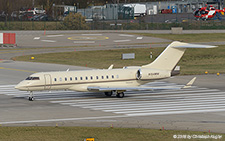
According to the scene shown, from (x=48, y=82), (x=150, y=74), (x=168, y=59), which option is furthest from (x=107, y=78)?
(x=168, y=59)

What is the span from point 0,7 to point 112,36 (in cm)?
6211

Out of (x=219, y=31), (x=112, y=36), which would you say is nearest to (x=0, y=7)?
(x=112, y=36)

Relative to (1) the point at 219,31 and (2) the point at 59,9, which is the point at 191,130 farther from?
(2) the point at 59,9

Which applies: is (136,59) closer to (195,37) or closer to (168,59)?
(195,37)

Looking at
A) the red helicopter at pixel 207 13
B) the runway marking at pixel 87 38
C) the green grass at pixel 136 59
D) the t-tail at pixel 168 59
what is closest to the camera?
the t-tail at pixel 168 59

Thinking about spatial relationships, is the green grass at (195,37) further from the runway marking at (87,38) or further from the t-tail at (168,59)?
the t-tail at (168,59)

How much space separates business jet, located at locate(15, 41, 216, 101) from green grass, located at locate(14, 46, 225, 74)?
1526 cm

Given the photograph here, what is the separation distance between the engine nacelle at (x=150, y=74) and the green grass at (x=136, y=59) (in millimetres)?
15867

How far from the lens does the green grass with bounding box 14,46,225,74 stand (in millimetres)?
61713

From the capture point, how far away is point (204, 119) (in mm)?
31547

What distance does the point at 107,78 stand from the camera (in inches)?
1582

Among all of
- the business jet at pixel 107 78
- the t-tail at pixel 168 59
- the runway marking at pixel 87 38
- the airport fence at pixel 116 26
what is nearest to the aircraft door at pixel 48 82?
the business jet at pixel 107 78

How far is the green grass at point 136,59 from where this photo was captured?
61.7 m

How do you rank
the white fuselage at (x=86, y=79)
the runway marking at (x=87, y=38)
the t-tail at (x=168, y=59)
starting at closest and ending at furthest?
the white fuselage at (x=86, y=79) → the t-tail at (x=168, y=59) → the runway marking at (x=87, y=38)
